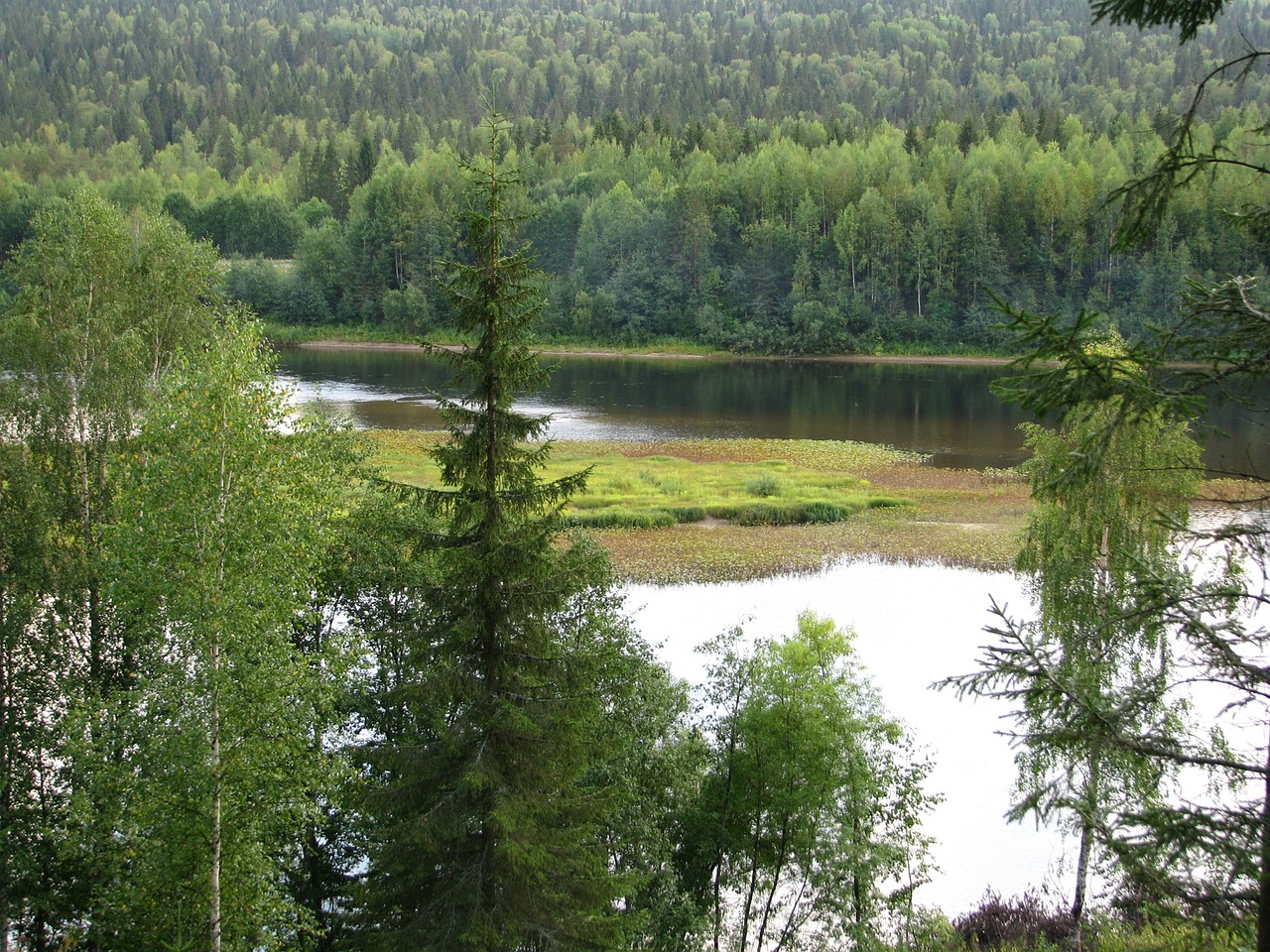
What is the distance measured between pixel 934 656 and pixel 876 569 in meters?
8.65

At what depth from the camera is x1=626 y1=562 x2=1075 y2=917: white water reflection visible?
2089 cm

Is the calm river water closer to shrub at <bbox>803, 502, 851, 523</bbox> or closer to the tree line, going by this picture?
the tree line

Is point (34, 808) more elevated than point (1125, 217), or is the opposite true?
point (1125, 217)

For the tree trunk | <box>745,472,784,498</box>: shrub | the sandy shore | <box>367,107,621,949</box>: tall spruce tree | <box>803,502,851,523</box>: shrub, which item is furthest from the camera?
the sandy shore

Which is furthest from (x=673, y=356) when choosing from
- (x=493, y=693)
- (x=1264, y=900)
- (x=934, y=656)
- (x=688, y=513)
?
(x=1264, y=900)

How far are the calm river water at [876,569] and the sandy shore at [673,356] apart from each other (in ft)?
8.00

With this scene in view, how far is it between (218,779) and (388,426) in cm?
5013

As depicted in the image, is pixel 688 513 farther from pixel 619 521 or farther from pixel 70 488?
pixel 70 488

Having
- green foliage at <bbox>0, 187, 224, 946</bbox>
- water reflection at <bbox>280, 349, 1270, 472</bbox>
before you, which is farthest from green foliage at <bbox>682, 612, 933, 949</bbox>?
water reflection at <bbox>280, 349, 1270, 472</bbox>

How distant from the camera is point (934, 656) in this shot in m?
29.3

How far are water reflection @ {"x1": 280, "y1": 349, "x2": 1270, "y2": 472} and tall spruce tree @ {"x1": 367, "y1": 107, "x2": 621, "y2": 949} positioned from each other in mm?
36789

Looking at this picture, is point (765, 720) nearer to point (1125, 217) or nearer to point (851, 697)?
point (851, 697)

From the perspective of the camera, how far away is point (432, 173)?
127m

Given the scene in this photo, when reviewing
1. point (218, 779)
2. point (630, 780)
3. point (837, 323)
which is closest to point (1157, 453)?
point (630, 780)
